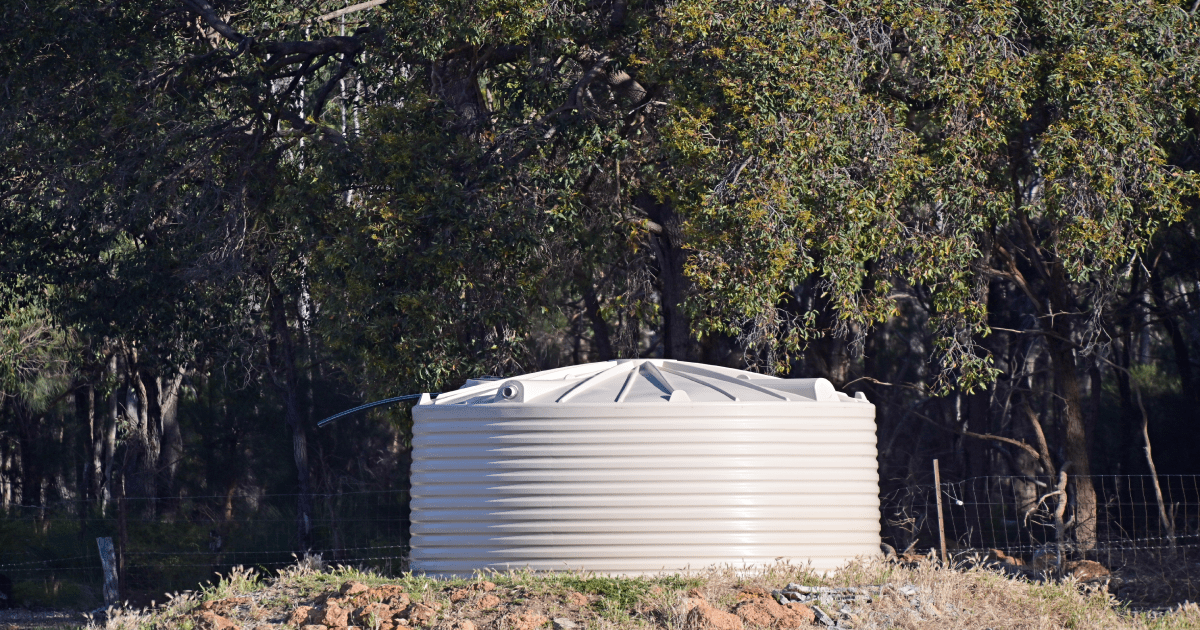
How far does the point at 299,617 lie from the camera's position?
7824mm

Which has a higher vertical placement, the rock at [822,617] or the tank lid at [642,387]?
the tank lid at [642,387]

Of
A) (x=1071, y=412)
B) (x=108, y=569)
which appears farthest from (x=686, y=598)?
(x=1071, y=412)

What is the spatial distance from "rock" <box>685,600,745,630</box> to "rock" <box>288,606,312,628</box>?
247cm

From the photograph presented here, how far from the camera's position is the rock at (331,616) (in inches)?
299

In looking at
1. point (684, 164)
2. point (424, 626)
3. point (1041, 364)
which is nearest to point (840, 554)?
point (424, 626)

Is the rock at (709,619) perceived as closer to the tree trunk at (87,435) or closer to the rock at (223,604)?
the rock at (223,604)

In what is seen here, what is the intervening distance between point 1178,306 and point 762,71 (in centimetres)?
1097

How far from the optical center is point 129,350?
22.3 m

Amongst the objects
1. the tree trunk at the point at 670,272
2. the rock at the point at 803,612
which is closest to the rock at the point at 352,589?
the rock at the point at 803,612

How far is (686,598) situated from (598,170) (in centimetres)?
647

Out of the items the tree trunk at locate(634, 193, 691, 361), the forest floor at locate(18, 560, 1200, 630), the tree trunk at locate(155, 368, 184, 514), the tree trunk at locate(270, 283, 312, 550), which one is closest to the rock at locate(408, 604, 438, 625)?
the forest floor at locate(18, 560, 1200, 630)

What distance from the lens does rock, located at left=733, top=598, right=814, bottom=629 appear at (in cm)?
749

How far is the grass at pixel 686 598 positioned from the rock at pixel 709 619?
0.06m

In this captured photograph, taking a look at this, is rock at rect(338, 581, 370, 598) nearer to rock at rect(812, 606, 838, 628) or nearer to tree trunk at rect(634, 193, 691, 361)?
rock at rect(812, 606, 838, 628)
